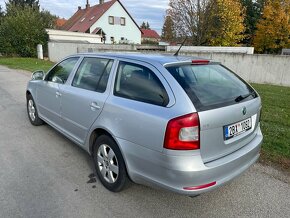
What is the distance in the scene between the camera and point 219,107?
247cm

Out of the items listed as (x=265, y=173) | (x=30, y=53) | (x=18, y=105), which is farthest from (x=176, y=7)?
(x=265, y=173)

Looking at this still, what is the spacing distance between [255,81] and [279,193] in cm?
1457

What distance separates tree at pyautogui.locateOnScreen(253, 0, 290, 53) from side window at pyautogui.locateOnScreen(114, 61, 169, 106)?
3587 centimetres

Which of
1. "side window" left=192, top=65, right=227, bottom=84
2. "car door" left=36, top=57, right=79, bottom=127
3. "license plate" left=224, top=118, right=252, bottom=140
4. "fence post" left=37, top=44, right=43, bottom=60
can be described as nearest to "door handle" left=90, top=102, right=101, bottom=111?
"car door" left=36, top=57, right=79, bottom=127

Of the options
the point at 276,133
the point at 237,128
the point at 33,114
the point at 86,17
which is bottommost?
the point at 276,133

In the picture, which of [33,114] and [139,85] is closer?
[139,85]

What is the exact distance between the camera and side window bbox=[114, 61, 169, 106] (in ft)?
8.27

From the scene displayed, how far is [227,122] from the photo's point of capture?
2.51 m

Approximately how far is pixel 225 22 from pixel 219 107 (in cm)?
3123

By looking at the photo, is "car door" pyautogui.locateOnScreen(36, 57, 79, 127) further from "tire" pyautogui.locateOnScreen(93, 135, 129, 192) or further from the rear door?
the rear door

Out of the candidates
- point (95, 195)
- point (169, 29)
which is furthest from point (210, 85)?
point (169, 29)

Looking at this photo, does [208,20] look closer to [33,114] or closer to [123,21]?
[123,21]

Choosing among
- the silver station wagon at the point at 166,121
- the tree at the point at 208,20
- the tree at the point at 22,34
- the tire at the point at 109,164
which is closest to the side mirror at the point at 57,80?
the silver station wagon at the point at 166,121

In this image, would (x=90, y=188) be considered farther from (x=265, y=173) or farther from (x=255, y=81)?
(x=255, y=81)
